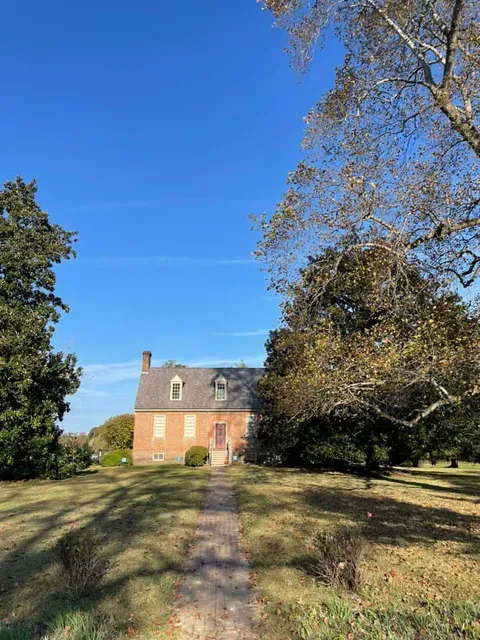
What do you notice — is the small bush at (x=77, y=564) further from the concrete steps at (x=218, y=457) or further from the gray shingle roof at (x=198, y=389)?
the gray shingle roof at (x=198, y=389)

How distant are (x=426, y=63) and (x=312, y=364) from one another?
26.1ft

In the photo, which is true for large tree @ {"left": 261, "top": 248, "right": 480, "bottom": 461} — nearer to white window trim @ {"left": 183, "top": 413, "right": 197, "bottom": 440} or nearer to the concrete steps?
the concrete steps

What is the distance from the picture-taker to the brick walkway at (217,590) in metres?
5.69

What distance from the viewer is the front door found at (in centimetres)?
3819

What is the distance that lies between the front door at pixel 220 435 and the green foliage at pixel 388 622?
3294 centimetres

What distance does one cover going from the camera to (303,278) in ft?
35.7

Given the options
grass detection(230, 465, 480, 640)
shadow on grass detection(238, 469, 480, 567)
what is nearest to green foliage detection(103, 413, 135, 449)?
shadow on grass detection(238, 469, 480, 567)

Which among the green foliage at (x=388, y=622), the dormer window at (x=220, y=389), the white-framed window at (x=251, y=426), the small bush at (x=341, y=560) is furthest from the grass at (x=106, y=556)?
the dormer window at (x=220, y=389)

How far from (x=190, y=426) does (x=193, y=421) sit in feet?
1.61

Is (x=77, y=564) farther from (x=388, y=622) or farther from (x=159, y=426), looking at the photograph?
(x=159, y=426)

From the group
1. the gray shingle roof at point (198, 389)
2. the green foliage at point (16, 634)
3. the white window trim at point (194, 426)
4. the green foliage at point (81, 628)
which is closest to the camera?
the green foliage at point (81, 628)

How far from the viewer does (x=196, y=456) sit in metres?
35.2

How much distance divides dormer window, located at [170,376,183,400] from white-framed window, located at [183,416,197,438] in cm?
219

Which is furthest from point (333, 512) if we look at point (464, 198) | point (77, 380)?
point (77, 380)
